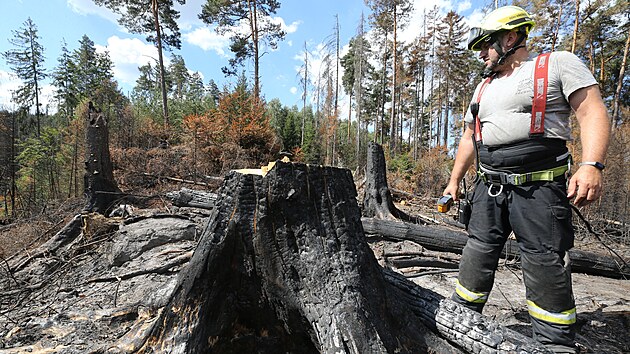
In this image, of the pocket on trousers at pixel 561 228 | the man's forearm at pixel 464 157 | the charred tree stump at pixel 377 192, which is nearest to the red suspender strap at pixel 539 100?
the pocket on trousers at pixel 561 228

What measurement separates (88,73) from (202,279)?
3826 centimetres

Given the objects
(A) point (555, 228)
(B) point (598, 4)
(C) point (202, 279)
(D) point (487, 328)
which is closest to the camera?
(D) point (487, 328)

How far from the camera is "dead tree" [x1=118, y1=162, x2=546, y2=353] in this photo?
141 cm

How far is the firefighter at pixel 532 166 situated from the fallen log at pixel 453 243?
2.49 m

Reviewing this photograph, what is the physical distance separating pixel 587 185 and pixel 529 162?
309mm

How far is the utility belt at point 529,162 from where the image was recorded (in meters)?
1.69

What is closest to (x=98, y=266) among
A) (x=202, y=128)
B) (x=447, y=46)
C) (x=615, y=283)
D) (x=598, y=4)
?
(x=615, y=283)

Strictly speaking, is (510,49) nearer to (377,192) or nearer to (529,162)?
(529,162)

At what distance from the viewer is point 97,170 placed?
5066 mm

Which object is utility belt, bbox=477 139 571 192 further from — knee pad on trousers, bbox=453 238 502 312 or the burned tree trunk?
Answer: the burned tree trunk

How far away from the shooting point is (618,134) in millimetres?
11844

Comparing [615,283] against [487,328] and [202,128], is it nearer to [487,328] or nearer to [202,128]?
[487,328]

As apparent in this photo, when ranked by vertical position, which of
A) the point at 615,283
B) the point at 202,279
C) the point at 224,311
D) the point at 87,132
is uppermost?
the point at 87,132

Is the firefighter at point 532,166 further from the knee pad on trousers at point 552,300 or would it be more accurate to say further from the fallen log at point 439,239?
the fallen log at point 439,239
